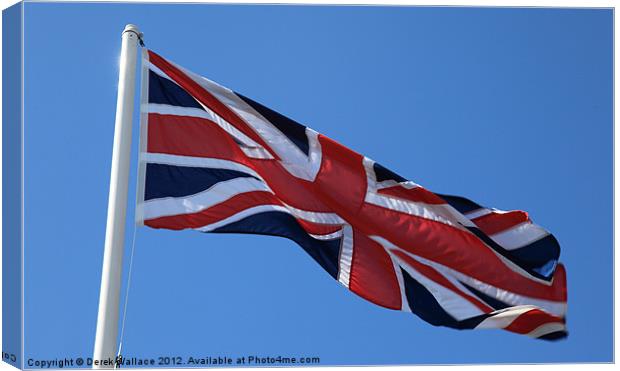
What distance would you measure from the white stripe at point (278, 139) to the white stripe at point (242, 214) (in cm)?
38

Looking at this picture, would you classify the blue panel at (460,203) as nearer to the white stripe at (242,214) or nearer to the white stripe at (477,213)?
the white stripe at (477,213)

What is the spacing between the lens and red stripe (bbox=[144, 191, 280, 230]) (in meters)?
8.69

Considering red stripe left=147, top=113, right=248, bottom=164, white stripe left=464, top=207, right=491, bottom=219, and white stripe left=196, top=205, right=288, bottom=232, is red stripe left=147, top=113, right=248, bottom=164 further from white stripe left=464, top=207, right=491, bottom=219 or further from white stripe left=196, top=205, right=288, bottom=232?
white stripe left=464, top=207, right=491, bottom=219

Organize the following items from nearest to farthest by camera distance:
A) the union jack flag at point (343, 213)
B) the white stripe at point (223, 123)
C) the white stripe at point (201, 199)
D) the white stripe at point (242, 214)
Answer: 1. the white stripe at point (201, 199)
2. the white stripe at point (242, 214)
3. the union jack flag at point (343, 213)
4. the white stripe at point (223, 123)

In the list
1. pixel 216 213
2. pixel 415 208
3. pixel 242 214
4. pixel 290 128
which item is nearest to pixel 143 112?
pixel 216 213

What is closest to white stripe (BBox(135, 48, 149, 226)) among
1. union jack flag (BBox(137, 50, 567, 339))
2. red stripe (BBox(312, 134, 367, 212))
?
union jack flag (BBox(137, 50, 567, 339))

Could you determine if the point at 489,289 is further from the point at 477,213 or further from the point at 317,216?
the point at 317,216

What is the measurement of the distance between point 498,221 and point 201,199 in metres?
2.84

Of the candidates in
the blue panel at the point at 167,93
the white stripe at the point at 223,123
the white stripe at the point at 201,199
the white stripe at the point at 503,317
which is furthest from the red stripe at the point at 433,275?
the blue panel at the point at 167,93

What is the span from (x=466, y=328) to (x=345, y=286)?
116 cm

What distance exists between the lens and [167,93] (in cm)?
909

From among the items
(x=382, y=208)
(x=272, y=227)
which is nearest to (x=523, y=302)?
(x=382, y=208)

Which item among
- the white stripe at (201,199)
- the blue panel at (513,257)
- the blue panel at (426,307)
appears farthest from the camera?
the blue panel at (513,257)

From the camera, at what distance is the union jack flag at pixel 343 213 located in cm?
898
